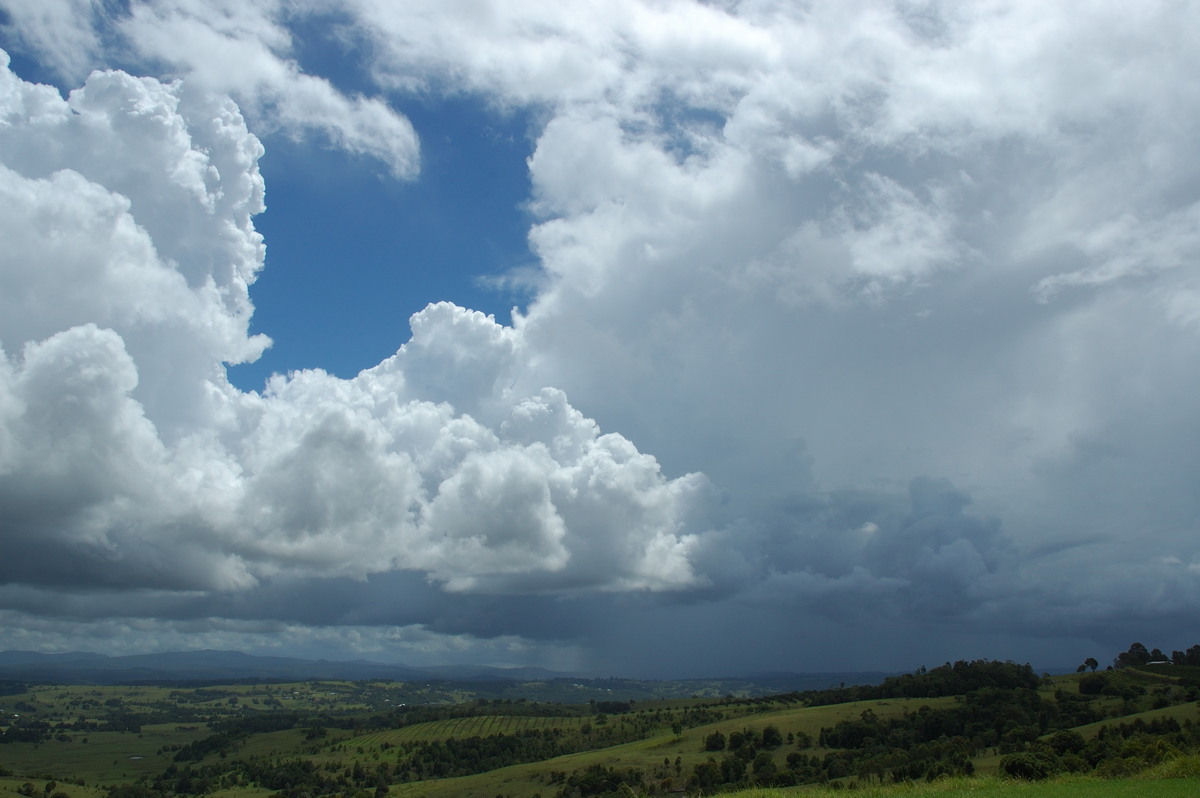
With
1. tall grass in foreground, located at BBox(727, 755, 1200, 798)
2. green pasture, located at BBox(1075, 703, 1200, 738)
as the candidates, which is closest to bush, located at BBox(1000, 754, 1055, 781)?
tall grass in foreground, located at BBox(727, 755, 1200, 798)

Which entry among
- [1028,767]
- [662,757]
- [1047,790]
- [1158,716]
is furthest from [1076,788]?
[662,757]

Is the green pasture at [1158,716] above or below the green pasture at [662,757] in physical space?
above

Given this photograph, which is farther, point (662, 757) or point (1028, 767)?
point (662, 757)

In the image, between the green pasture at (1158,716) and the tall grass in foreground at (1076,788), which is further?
the green pasture at (1158,716)

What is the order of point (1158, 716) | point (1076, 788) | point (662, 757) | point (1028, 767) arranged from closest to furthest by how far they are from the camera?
point (1076, 788) < point (1028, 767) < point (1158, 716) < point (662, 757)

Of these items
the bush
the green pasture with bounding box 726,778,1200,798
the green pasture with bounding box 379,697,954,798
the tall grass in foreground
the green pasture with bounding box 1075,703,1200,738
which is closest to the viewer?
the green pasture with bounding box 726,778,1200,798

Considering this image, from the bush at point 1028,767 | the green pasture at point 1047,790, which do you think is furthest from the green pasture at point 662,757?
the green pasture at point 1047,790

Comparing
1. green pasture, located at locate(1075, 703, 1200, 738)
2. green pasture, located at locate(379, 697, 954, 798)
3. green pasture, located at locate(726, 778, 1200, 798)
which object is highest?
green pasture, located at locate(726, 778, 1200, 798)

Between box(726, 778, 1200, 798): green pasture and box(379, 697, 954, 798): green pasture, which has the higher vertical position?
box(726, 778, 1200, 798): green pasture

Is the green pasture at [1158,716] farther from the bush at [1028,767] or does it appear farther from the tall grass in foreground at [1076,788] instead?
the tall grass in foreground at [1076,788]

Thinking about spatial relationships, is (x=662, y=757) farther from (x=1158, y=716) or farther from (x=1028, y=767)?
(x=1028, y=767)

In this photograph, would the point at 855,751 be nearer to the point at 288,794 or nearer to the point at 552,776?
the point at 552,776

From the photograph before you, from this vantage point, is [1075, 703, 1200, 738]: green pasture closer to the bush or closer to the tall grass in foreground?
the bush

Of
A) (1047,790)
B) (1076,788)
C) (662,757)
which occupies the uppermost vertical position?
(1076,788)
